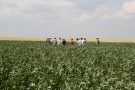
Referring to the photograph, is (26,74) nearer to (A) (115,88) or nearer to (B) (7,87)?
(B) (7,87)

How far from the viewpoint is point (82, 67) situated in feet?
54.6

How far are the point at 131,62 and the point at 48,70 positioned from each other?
5773 mm

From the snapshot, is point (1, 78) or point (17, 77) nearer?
point (17, 77)

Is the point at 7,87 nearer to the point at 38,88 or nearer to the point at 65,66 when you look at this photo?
the point at 38,88

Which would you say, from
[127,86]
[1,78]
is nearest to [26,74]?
[1,78]

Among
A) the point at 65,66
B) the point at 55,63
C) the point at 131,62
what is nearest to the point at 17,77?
the point at 65,66

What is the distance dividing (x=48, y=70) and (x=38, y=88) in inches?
204

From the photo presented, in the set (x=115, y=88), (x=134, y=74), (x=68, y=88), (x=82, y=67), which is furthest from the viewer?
(x=82, y=67)

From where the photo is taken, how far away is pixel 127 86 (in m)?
10.5

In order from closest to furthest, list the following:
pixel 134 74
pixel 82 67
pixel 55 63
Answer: pixel 134 74 → pixel 82 67 → pixel 55 63

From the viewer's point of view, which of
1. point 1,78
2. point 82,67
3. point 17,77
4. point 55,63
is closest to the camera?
point 17,77

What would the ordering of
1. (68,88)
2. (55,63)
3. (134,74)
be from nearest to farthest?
(68,88), (134,74), (55,63)

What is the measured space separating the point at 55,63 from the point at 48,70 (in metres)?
3.28

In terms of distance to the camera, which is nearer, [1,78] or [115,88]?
[115,88]
